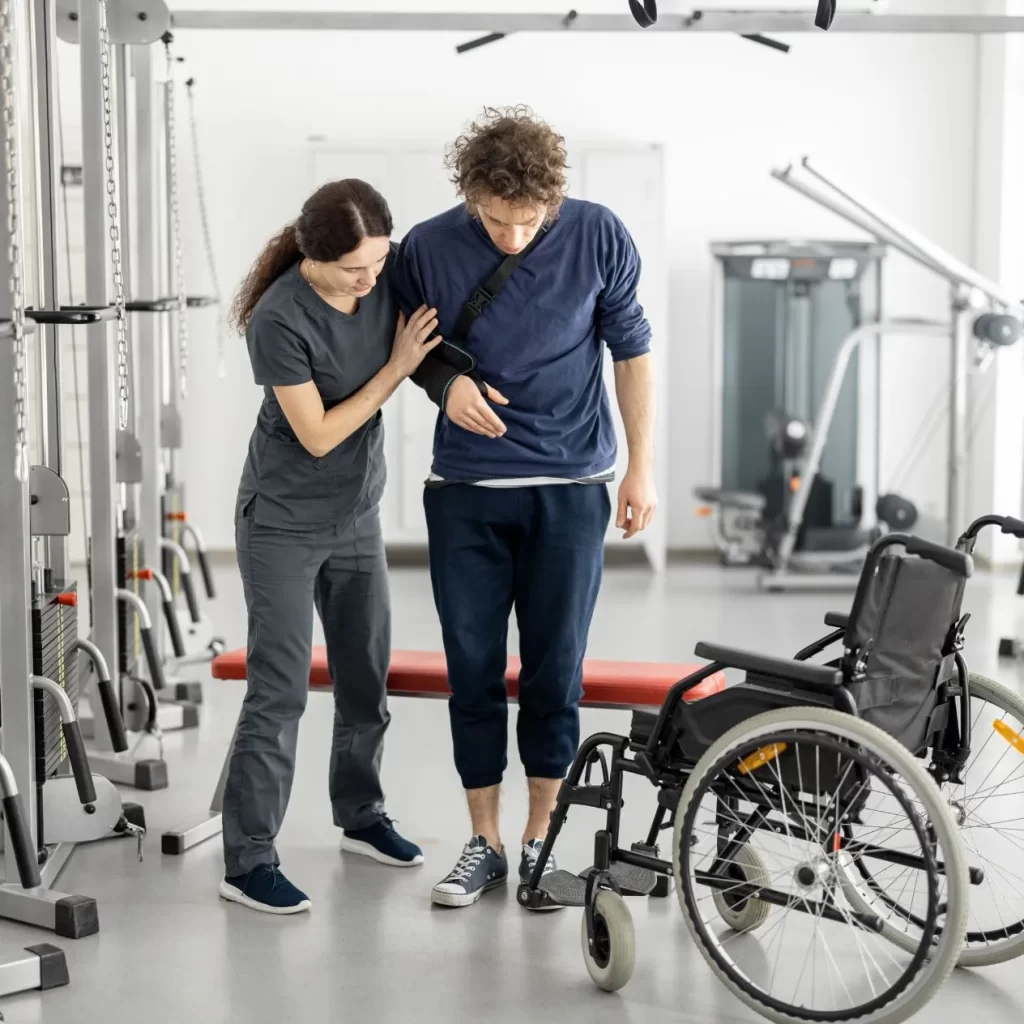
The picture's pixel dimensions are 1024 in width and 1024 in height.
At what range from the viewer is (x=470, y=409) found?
103 inches

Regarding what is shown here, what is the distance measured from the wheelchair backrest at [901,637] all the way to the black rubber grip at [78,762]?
144cm

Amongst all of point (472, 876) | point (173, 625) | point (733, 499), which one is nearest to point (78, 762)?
point (472, 876)

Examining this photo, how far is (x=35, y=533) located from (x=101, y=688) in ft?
1.46

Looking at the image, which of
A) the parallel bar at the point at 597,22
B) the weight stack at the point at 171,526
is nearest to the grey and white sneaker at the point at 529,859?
the weight stack at the point at 171,526

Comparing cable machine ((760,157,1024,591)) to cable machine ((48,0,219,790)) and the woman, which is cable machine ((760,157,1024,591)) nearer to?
cable machine ((48,0,219,790))

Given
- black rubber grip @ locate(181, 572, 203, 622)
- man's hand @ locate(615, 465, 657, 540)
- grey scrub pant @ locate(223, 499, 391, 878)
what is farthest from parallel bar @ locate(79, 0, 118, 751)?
man's hand @ locate(615, 465, 657, 540)

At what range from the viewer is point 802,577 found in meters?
6.68

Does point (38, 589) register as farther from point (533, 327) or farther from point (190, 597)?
point (190, 597)

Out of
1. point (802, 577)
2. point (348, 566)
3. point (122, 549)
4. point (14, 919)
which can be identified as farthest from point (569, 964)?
point (802, 577)

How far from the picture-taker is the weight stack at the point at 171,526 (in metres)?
4.43

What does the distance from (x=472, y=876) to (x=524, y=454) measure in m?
0.82

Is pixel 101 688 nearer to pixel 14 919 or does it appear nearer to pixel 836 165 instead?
pixel 14 919

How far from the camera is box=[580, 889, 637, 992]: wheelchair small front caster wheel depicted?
2.40 meters

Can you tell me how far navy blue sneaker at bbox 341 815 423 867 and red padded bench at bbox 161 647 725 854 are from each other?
0.95 ft
